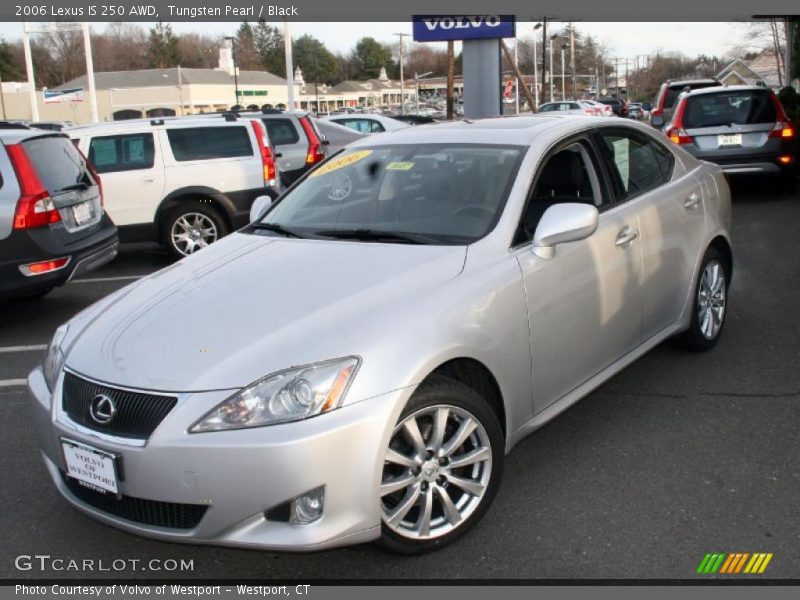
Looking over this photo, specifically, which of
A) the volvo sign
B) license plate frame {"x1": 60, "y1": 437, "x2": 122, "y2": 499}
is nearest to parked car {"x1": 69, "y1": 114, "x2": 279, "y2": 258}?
the volvo sign

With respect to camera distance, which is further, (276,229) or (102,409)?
(276,229)

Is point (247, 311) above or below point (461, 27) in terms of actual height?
below

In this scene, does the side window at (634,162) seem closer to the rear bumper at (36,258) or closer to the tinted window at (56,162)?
the rear bumper at (36,258)

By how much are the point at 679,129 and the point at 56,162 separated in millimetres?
8842

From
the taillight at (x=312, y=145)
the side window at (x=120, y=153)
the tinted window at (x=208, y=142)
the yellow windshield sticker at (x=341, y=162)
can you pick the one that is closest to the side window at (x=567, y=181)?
the yellow windshield sticker at (x=341, y=162)

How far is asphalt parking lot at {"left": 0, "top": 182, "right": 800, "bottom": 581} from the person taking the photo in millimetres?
Answer: 3150

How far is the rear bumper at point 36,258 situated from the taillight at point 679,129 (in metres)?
8.71

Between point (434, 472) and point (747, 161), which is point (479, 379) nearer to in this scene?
point (434, 472)

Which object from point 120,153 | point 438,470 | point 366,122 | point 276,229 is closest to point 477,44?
point 120,153

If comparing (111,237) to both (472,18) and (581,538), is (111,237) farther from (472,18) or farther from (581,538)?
(472,18)

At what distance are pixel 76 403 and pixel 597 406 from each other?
279 cm

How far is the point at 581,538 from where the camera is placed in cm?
328

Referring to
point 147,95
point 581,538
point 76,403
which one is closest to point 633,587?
point 581,538

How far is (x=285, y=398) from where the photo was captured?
2.82 metres
